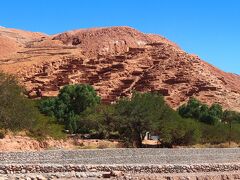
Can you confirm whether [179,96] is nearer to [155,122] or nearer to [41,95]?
[41,95]

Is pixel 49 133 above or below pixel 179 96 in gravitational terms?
below

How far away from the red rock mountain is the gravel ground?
Answer: 52.8 meters

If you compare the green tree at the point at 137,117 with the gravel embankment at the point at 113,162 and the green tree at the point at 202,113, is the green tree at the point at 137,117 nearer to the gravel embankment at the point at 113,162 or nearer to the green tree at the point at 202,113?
the gravel embankment at the point at 113,162

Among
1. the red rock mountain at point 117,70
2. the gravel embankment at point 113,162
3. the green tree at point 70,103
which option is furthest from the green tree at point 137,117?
the red rock mountain at point 117,70

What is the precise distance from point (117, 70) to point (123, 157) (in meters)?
76.1

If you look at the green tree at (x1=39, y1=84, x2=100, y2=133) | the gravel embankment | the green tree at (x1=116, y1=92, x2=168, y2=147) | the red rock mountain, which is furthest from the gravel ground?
the red rock mountain

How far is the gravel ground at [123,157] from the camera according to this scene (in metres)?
25.8

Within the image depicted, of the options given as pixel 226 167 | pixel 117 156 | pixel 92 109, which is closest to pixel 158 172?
pixel 117 156

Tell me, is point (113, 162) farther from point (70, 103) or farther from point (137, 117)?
point (70, 103)

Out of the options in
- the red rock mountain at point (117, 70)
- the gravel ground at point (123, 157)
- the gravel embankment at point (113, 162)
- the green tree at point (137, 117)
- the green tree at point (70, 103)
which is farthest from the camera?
the red rock mountain at point (117, 70)

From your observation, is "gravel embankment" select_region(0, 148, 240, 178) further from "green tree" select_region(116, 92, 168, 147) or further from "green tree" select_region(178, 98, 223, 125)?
"green tree" select_region(178, 98, 223, 125)

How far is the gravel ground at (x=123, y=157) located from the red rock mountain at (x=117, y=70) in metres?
52.8

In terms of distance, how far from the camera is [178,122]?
Result: 4688 centimetres

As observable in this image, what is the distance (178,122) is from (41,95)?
46.7 m
